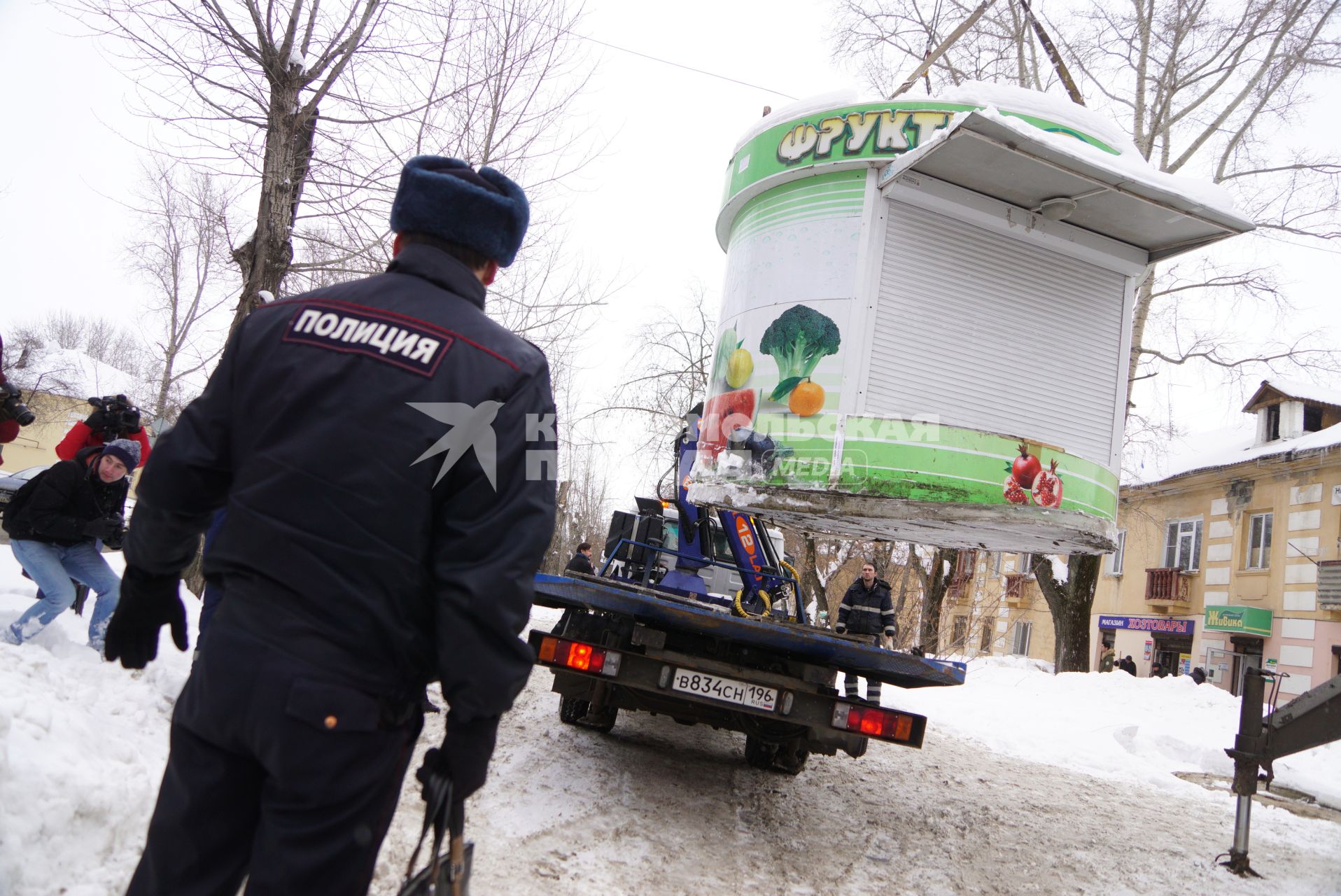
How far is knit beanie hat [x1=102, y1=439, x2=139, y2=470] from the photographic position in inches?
219

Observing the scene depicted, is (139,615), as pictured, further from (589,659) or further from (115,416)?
(115,416)

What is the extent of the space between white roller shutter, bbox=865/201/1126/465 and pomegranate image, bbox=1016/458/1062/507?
27 centimetres

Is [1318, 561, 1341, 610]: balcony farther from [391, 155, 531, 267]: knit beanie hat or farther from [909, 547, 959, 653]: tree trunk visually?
[391, 155, 531, 267]: knit beanie hat

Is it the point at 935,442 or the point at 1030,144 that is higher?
the point at 1030,144

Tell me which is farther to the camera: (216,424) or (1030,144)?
(1030,144)

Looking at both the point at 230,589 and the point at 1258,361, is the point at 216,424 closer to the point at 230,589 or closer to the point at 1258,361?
the point at 230,589

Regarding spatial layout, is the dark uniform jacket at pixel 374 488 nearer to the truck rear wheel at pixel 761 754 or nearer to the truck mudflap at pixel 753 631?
the truck mudflap at pixel 753 631

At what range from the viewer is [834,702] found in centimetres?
493

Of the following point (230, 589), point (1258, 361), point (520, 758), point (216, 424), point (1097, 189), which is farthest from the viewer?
point (1258, 361)

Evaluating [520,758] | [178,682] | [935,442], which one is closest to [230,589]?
[178,682]

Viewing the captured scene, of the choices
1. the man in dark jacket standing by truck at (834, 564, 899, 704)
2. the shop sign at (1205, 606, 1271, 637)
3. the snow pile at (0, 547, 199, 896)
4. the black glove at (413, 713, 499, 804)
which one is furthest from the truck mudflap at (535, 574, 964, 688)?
the shop sign at (1205, 606, 1271, 637)

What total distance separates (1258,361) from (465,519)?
21.2 meters

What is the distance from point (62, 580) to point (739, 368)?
15.3ft

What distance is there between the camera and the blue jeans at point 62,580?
5144mm
